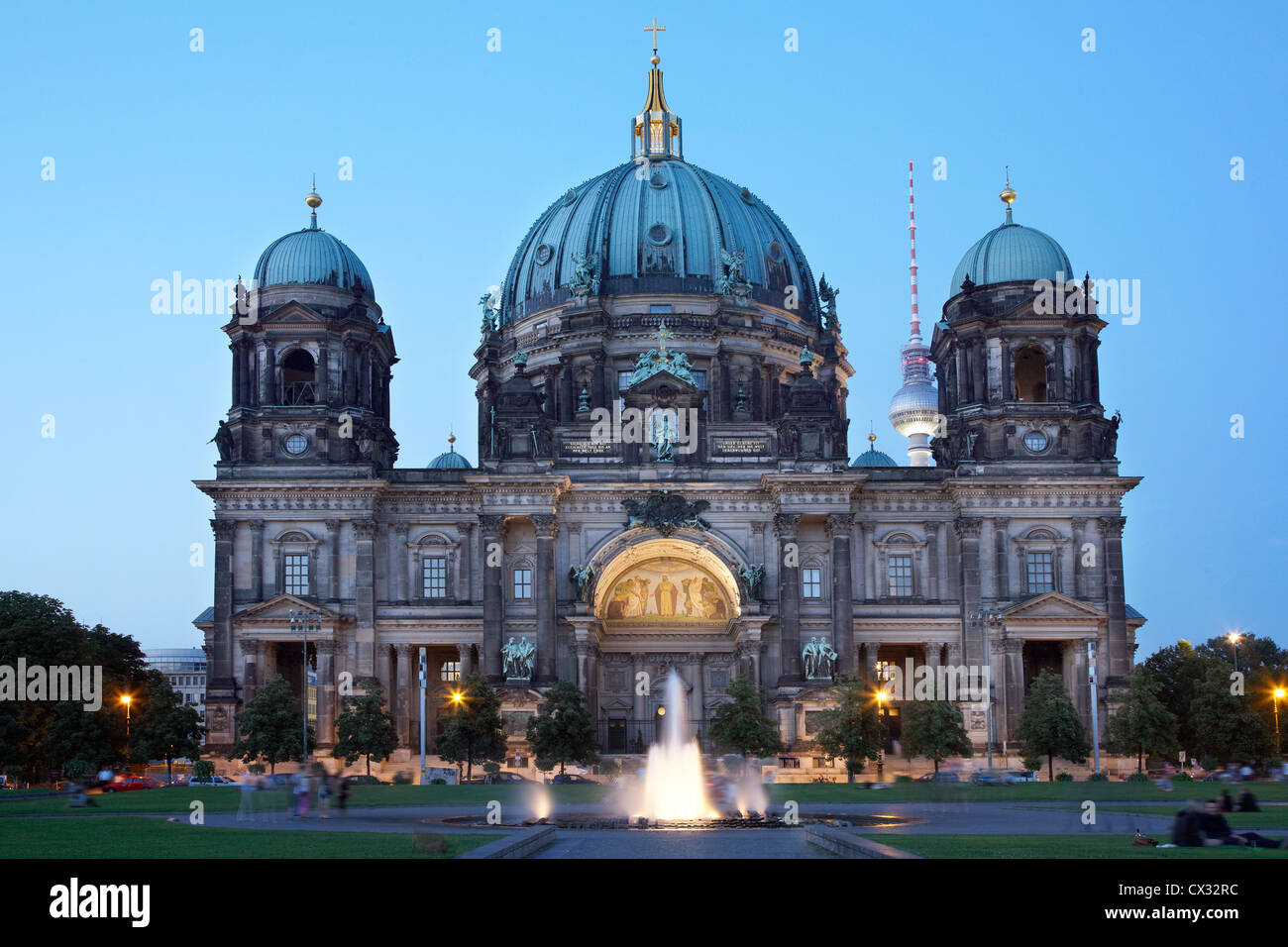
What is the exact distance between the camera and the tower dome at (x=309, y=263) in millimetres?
85250

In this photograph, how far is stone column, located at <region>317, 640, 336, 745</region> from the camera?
79.4 m

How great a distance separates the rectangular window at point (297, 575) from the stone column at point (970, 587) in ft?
113

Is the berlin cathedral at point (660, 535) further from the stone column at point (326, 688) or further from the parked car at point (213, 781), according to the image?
the parked car at point (213, 781)

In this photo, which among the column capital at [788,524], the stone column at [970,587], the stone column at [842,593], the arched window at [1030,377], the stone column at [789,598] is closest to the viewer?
the stone column at [789,598]

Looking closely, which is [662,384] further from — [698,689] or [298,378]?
[298,378]

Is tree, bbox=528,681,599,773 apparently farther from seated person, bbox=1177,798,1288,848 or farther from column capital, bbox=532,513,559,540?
seated person, bbox=1177,798,1288,848

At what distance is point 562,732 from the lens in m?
73.5

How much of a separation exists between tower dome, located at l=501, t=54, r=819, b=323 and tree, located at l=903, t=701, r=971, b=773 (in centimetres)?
3280

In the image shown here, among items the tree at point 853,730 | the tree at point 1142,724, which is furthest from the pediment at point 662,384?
the tree at point 1142,724

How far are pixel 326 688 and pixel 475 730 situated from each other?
435 inches

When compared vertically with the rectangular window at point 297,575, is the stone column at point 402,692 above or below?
below

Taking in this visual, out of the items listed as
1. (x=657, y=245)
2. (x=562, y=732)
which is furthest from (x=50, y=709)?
(x=657, y=245)
